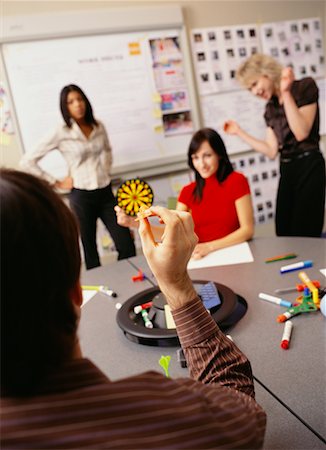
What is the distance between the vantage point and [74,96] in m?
2.52

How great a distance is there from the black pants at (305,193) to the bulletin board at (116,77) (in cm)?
102

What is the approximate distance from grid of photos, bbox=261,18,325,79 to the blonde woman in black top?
1197 millimetres

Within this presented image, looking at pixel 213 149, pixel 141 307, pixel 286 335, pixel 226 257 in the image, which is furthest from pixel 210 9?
pixel 286 335

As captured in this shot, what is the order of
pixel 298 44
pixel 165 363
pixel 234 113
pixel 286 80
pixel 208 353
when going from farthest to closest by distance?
pixel 298 44
pixel 234 113
pixel 286 80
pixel 165 363
pixel 208 353

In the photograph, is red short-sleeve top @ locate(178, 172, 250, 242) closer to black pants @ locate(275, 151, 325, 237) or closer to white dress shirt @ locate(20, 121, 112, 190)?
black pants @ locate(275, 151, 325, 237)

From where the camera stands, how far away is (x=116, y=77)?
9.61 feet

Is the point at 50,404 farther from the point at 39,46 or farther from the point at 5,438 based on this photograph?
the point at 39,46

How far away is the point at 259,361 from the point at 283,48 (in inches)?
126

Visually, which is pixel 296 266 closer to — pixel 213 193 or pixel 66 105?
pixel 213 193

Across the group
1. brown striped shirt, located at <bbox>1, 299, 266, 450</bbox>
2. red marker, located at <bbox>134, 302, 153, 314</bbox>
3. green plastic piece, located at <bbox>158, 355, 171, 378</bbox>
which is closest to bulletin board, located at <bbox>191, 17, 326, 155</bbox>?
red marker, located at <bbox>134, 302, 153, 314</bbox>

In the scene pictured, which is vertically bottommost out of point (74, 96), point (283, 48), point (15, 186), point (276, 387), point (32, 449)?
point (276, 387)

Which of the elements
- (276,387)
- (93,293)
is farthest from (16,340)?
(93,293)

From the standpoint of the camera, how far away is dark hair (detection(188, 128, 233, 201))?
203 centimetres

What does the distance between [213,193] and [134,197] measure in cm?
56
